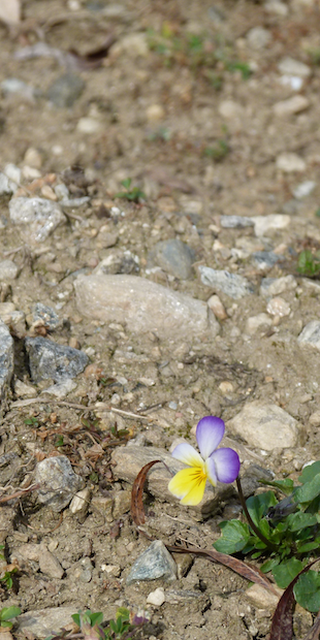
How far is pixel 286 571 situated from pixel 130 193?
9.06 ft

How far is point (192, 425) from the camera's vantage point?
10.1ft

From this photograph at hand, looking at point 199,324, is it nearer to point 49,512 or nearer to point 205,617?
point 49,512

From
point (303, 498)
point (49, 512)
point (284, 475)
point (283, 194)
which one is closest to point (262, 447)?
point (284, 475)

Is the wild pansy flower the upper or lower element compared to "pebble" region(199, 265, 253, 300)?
upper

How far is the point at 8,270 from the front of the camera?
11.7 ft

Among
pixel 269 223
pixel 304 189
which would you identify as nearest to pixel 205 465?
pixel 269 223

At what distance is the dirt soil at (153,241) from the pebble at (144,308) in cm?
7

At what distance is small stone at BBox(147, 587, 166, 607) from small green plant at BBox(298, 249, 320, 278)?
7.34 ft

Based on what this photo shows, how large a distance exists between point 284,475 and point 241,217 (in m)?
2.05

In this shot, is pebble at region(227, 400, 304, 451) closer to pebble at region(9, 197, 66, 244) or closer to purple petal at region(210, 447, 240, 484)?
purple petal at region(210, 447, 240, 484)

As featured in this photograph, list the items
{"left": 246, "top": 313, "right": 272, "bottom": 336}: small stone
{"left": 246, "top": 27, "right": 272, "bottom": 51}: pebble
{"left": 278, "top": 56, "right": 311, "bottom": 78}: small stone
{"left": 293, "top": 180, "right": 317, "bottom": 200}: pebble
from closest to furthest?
{"left": 246, "top": 313, "right": 272, "bottom": 336}: small stone < {"left": 293, "top": 180, "right": 317, "bottom": 200}: pebble < {"left": 278, "top": 56, "right": 311, "bottom": 78}: small stone < {"left": 246, "top": 27, "right": 272, "bottom": 51}: pebble

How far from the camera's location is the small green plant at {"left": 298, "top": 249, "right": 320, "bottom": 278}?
379 centimetres

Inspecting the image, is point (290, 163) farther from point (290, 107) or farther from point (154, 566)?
point (154, 566)

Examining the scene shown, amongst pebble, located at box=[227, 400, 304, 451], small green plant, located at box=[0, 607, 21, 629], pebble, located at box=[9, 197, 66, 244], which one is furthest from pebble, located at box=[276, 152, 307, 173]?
small green plant, located at box=[0, 607, 21, 629]
